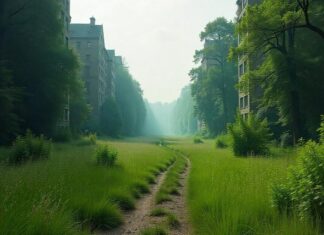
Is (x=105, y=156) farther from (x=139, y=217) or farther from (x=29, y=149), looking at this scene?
(x=139, y=217)

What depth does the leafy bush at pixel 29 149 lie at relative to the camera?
17562mm

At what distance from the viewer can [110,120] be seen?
229 feet

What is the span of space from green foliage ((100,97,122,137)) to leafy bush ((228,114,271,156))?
4473 cm

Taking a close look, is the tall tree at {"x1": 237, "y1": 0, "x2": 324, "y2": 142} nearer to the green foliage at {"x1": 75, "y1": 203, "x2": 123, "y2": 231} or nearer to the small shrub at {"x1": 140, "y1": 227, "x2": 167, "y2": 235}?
the green foliage at {"x1": 75, "y1": 203, "x2": 123, "y2": 231}

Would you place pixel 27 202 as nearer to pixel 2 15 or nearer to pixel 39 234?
pixel 39 234

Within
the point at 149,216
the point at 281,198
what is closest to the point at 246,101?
the point at 149,216

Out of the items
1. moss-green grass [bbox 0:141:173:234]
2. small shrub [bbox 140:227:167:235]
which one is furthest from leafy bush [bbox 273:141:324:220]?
moss-green grass [bbox 0:141:173:234]

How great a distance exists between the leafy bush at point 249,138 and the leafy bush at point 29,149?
12689 mm

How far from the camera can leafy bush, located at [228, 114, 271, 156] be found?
25.9 meters

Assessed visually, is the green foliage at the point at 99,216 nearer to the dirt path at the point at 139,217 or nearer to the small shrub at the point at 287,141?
the dirt path at the point at 139,217

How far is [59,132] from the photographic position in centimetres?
3994

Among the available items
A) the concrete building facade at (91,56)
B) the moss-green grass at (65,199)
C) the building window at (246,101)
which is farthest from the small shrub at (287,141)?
the concrete building facade at (91,56)

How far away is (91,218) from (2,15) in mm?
27460

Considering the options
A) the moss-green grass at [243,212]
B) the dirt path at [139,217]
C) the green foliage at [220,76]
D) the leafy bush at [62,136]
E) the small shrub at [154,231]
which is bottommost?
the dirt path at [139,217]
